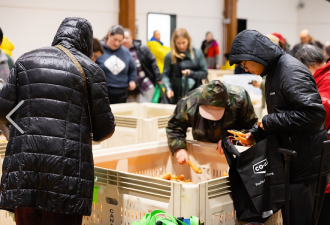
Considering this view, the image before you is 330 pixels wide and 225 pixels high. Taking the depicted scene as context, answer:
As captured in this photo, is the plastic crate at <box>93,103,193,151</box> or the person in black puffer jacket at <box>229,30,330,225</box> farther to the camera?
the plastic crate at <box>93,103,193,151</box>

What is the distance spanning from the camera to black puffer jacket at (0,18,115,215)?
204 cm

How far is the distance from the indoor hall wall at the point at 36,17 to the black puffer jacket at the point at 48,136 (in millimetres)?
6478

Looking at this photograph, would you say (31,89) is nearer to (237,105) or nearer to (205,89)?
(205,89)

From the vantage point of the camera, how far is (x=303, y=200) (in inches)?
91.4

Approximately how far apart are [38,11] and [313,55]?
6722mm

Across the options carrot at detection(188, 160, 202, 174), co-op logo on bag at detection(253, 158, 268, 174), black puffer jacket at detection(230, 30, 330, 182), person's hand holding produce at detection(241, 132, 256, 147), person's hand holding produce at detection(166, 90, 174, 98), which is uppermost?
black puffer jacket at detection(230, 30, 330, 182)

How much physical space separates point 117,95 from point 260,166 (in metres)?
3.15

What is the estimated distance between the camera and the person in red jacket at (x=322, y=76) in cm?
259

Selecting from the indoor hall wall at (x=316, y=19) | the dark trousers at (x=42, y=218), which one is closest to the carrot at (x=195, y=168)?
the dark trousers at (x=42, y=218)

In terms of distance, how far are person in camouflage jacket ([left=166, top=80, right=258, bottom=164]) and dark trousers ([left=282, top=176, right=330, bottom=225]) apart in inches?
30.0

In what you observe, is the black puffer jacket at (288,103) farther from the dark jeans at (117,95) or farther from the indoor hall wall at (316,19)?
the indoor hall wall at (316,19)

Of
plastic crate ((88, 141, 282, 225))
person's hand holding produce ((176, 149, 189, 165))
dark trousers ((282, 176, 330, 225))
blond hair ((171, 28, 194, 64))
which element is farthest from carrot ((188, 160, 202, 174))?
blond hair ((171, 28, 194, 64))

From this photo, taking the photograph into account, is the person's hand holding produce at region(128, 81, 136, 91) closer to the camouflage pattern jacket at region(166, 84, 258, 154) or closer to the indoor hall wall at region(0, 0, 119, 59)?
the camouflage pattern jacket at region(166, 84, 258, 154)

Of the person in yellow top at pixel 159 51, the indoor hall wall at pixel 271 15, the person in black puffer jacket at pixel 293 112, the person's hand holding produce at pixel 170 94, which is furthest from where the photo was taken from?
the indoor hall wall at pixel 271 15
